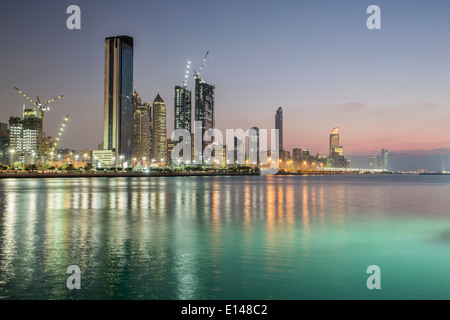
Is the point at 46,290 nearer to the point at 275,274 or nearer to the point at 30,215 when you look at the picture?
the point at 275,274

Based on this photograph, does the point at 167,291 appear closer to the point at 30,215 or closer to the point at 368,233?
the point at 368,233

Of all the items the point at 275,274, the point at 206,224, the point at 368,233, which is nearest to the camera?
the point at 275,274

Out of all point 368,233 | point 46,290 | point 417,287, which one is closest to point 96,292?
point 46,290

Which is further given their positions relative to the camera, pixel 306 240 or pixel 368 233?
pixel 368 233

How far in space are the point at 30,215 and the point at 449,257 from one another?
94.9 ft

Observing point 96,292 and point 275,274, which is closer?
point 96,292

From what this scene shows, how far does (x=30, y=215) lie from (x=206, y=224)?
14632 mm

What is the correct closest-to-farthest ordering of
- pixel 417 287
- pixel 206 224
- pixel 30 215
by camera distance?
1. pixel 417 287
2. pixel 206 224
3. pixel 30 215

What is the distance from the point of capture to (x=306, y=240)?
20.7m
